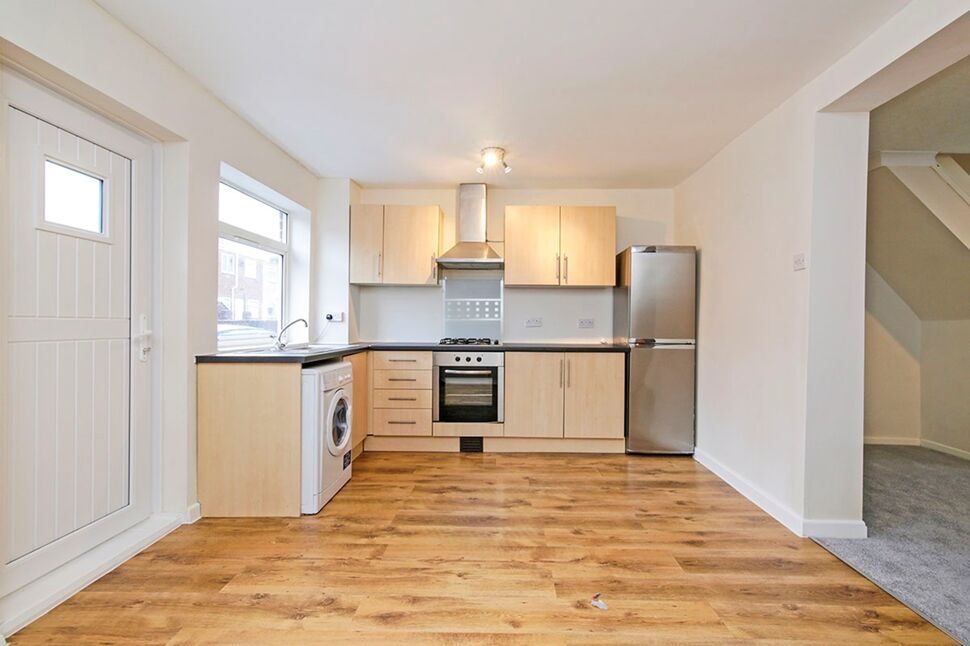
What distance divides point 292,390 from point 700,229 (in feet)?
11.0

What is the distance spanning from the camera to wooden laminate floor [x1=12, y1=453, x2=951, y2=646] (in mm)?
1588

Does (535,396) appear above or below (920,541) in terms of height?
above

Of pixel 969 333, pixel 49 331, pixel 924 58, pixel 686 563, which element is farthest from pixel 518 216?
pixel 969 333

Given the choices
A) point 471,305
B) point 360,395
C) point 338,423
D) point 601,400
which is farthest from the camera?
point 471,305

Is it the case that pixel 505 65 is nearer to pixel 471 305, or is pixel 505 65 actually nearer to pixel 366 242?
pixel 366 242

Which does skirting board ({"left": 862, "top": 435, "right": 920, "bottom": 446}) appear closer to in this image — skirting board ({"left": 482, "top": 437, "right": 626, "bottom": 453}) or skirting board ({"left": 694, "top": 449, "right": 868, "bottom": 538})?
skirting board ({"left": 694, "top": 449, "right": 868, "bottom": 538})

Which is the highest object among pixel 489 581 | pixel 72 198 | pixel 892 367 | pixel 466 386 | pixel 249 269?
pixel 72 198

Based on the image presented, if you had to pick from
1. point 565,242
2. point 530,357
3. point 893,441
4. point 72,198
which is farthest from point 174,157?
point 893,441

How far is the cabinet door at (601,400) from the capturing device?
12.6ft

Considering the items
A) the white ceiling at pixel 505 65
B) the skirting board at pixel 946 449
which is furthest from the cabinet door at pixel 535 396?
the skirting board at pixel 946 449

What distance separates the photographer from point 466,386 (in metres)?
3.90

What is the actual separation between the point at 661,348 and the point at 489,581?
2535 mm

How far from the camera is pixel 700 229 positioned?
3.74 m

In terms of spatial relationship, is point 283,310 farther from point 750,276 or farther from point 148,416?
point 750,276
